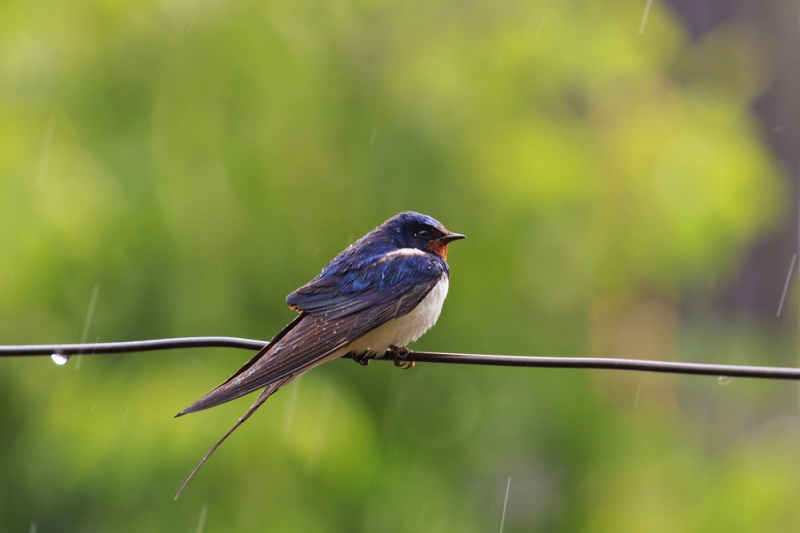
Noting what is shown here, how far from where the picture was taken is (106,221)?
Result: 5.10m

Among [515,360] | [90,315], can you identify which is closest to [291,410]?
[90,315]

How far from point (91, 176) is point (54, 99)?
665 millimetres

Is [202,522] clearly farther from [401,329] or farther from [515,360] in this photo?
Answer: [515,360]

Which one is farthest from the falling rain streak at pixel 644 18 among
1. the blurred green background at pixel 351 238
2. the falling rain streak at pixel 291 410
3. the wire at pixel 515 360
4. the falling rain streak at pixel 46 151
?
the wire at pixel 515 360

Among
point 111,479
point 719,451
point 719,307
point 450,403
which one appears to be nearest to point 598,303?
point 719,451

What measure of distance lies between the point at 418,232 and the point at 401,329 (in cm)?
73

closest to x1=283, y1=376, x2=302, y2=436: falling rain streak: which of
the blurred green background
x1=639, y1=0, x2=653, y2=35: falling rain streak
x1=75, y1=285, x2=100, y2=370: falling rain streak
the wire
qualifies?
the blurred green background

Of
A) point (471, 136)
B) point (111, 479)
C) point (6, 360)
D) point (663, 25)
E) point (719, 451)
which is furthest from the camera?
point (719, 451)

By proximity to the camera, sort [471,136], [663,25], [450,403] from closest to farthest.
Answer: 1. [471,136]
2. [450,403]
3. [663,25]

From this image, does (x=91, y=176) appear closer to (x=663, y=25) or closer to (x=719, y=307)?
(x=663, y=25)

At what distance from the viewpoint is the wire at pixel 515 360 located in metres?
2.49

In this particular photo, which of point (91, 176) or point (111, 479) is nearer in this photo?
point (111, 479)

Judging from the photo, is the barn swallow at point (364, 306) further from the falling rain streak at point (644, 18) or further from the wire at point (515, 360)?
the falling rain streak at point (644, 18)

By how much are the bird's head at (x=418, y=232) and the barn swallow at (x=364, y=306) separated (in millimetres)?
53
